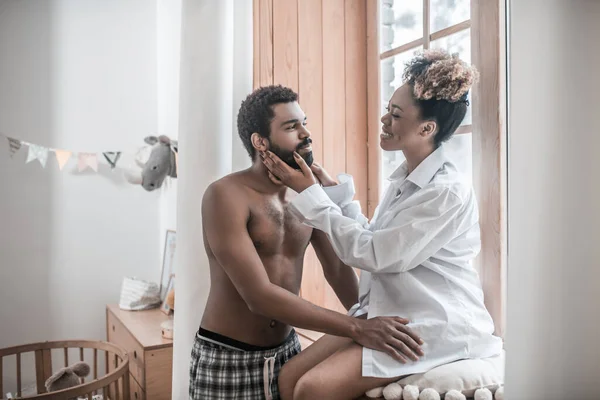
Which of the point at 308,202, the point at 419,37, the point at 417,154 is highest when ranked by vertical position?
the point at 419,37

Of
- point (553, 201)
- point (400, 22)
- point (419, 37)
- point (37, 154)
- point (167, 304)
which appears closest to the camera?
point (553, 201)

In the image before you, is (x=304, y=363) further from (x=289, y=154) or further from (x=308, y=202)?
(x=289, y=154)

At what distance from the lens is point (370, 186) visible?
7.18 feet

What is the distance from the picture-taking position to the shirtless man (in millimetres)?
1487

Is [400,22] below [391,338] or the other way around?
the other way around

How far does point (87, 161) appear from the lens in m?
2.89

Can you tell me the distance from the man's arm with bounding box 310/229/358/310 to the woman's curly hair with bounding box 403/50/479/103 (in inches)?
24.0

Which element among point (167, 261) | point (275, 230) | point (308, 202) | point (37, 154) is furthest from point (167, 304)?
point (308, 202)

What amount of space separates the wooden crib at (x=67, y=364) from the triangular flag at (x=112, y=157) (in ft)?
3.17

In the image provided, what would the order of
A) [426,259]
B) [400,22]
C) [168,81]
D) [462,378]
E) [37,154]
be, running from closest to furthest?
[462,378] < [426,259] < [400,22] < [37,154] < [168,81]

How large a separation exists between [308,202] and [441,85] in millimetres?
445

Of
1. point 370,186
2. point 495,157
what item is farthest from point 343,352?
point 370,186

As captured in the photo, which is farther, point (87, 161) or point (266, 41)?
point (87, 161)

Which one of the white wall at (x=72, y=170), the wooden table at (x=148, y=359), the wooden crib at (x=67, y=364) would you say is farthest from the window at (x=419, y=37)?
the white wall at (x=72, y=170)
